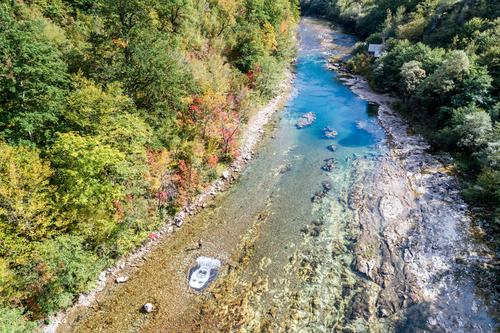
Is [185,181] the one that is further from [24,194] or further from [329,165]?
[329,165]

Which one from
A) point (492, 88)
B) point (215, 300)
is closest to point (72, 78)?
point (215, 300)

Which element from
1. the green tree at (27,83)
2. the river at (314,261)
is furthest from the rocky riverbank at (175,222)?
the green tree at (27,83)

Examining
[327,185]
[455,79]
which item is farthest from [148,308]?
[455,79]

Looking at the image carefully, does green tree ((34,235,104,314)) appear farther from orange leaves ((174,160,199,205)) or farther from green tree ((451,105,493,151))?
green tree ((451,105,493,151))

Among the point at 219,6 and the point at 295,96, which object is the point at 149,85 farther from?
the point at 295,96

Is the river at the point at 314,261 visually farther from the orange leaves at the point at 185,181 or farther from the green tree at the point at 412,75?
the green tree at the point at 412,75

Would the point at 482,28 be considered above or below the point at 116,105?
above
